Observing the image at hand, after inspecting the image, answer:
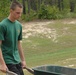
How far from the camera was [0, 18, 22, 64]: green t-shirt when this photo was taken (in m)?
5.81

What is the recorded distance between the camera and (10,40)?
19.3 feet

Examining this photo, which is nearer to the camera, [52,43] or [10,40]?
[10,40]

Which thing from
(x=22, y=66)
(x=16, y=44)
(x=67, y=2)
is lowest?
(x=67, y=2)

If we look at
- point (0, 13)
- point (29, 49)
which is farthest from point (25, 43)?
point (0, 13)

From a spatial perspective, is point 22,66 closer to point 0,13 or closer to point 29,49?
point 29,49

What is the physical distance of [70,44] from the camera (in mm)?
22828

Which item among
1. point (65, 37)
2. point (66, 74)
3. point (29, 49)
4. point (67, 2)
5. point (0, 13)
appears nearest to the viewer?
point (66, 74)

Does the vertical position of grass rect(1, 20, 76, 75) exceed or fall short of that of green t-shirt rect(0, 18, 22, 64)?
it falls short

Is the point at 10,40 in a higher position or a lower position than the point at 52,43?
higher

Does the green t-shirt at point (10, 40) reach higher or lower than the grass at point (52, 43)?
higher

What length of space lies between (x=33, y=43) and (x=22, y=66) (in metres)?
17.2

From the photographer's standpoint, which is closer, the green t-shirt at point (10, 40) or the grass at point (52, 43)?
the green t-shirt at point (10, 40)

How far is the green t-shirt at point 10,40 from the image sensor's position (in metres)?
5.81

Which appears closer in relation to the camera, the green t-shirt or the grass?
the green t-shirt
